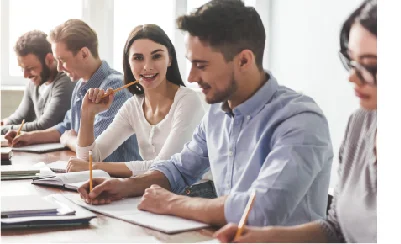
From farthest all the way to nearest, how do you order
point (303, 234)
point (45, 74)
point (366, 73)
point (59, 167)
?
1. point (45, 74)
2. point (59, 167)
3. point (303, 234)
4. point (366, 73)

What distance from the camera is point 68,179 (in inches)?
77.5

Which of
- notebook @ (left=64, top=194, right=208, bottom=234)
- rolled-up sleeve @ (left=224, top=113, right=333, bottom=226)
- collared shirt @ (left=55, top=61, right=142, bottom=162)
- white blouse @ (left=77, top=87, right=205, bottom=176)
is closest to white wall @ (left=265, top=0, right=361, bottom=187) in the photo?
collared shirt @ (left=55, top=61, right=142, bottom=162)

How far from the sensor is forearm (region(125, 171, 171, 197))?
1.80 m

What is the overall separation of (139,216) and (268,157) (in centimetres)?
36

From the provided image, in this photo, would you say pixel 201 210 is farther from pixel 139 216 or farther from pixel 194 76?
pixel 194 76

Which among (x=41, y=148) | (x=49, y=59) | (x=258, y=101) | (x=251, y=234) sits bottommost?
(x=41, y=148)

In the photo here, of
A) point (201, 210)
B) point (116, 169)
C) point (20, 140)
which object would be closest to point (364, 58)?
point (201, 210)

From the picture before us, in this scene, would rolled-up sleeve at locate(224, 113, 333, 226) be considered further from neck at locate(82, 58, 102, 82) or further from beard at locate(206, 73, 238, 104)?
neck at locate(82, 58, 102, 82)

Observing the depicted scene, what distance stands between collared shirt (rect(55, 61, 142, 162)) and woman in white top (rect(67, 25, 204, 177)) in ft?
0.63

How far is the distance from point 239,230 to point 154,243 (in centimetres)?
19

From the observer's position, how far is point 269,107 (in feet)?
5.56

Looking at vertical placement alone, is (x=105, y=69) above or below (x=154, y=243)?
above
